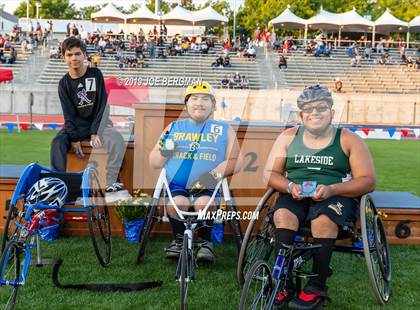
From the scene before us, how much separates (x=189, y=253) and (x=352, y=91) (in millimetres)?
27160

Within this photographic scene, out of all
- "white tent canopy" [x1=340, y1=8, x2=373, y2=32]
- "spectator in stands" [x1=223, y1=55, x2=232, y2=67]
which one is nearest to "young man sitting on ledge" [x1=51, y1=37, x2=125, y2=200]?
"spectator in stands" [x1=223, y1=55, x2=232, y2=67]

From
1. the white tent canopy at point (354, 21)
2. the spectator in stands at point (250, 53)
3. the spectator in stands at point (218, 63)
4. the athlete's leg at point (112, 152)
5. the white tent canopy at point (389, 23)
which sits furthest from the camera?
the white tent canopy at point (389, 23)

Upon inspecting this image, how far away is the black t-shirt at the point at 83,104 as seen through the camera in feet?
18.7

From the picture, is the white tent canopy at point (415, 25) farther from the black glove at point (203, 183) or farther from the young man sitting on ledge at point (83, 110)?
the black glove at point (203, 183)

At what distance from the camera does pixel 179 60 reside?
3091 centimetres

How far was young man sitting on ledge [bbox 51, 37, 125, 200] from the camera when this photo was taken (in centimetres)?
567

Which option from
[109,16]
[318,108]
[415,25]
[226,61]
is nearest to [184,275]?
[318,108]

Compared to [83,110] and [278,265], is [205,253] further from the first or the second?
[83,110]

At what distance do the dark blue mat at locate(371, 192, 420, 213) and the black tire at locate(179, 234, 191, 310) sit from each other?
2583mm

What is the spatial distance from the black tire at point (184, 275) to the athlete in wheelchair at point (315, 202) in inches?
16.5

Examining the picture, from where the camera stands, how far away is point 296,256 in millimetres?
3961

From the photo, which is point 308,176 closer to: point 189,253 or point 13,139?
point 189,253

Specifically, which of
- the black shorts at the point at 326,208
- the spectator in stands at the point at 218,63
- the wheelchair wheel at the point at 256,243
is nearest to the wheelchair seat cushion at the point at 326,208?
the black shorts at the point at 326,208

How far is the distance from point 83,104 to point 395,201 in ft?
10.5
